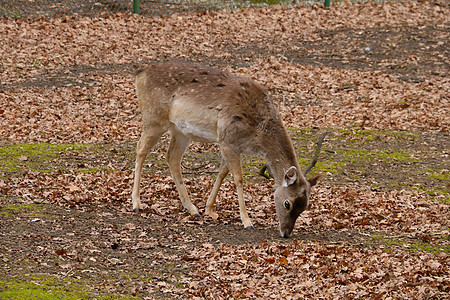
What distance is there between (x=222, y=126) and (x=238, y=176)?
76cm

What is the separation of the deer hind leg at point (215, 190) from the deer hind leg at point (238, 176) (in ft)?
0.80

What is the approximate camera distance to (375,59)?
59.3ft

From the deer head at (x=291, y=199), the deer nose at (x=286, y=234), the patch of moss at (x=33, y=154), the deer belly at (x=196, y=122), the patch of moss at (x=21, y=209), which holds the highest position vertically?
the deer belly at (x=196, y=122)

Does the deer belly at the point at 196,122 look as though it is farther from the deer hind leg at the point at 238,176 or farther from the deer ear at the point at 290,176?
the deer ear at the point at 290,176

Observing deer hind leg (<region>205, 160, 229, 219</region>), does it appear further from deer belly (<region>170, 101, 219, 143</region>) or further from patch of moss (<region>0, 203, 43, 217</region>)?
patch of moss (<region>0, 203, 43, 217</region>)

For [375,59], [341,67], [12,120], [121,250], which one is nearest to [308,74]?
[341,67]

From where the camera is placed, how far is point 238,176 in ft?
27.8

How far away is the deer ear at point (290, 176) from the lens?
788cm

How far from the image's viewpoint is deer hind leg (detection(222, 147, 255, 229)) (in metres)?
8.34

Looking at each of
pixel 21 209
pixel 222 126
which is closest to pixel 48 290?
pixel 21 209

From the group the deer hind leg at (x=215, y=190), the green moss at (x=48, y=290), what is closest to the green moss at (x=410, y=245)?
the deer hind leg at (x=215, y=190)

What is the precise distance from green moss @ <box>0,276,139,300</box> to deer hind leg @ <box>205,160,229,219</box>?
309cm

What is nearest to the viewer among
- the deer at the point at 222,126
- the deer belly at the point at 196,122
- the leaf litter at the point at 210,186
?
the leaf litter at the point at 210,186

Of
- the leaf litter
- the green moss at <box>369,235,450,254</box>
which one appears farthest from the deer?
the green moss at <box>369,235,450,254</box>
